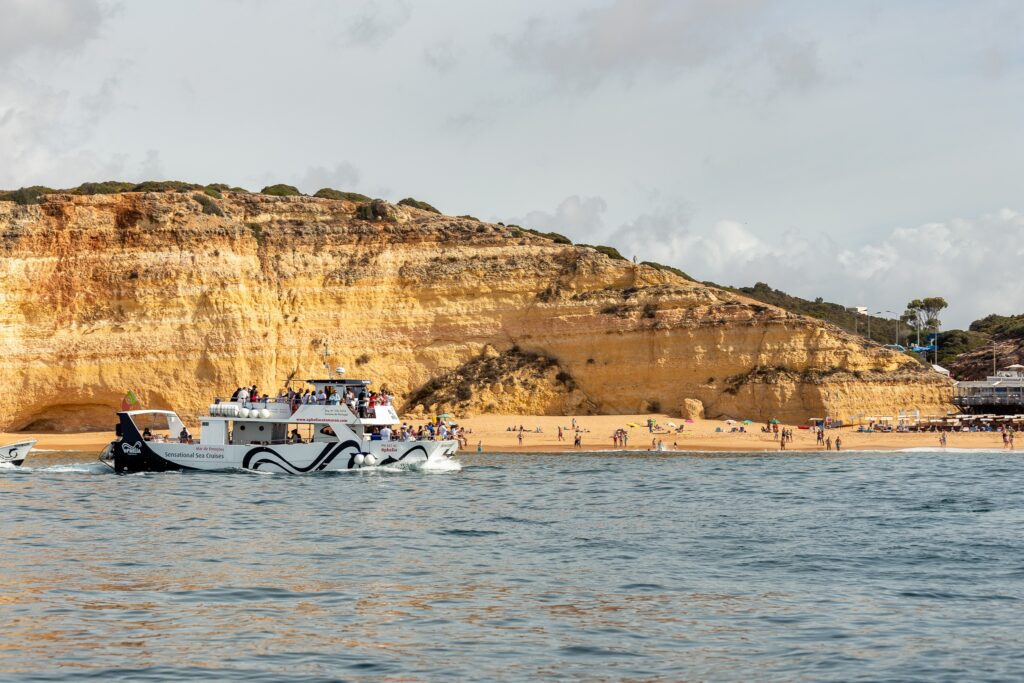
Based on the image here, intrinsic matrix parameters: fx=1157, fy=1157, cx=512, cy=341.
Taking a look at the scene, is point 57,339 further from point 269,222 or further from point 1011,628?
point 1011,628

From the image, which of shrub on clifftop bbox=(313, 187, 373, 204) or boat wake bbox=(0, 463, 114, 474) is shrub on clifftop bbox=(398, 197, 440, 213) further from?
boat wake bbox=(0, 463, 114, 474)

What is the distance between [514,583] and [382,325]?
180 feet

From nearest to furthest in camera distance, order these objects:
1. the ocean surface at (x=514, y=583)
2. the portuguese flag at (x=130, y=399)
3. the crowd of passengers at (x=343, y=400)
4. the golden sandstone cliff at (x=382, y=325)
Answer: the ocean surface at (x=514, y=583)
the portuguese flag at (x=130, y=399)
the crowd of passengers at (x=343, y=400)
the golden sandstone cliff at (x=382, y=325)

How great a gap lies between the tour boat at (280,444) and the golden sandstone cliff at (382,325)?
2423 cm

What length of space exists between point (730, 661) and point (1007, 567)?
34.2 ft

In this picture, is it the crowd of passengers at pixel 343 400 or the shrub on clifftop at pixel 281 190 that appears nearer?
the crowd of passengers at pixel 343 400

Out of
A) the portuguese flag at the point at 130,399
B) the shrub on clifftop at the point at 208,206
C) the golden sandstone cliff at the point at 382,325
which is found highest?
the shrub on clifftop at the point at 208,206

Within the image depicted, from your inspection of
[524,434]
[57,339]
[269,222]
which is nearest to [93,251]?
[57,339]

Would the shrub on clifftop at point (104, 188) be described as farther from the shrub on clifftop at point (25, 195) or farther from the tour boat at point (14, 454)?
the tour boat at point (14, 454)

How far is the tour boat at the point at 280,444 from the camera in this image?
47.4 m

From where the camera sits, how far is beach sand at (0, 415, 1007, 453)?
207ft

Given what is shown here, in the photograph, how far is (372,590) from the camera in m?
21.7

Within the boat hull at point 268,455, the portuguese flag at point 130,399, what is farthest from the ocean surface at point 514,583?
Answer: the portuguese flag at point 130,399

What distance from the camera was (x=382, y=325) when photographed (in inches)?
3007
